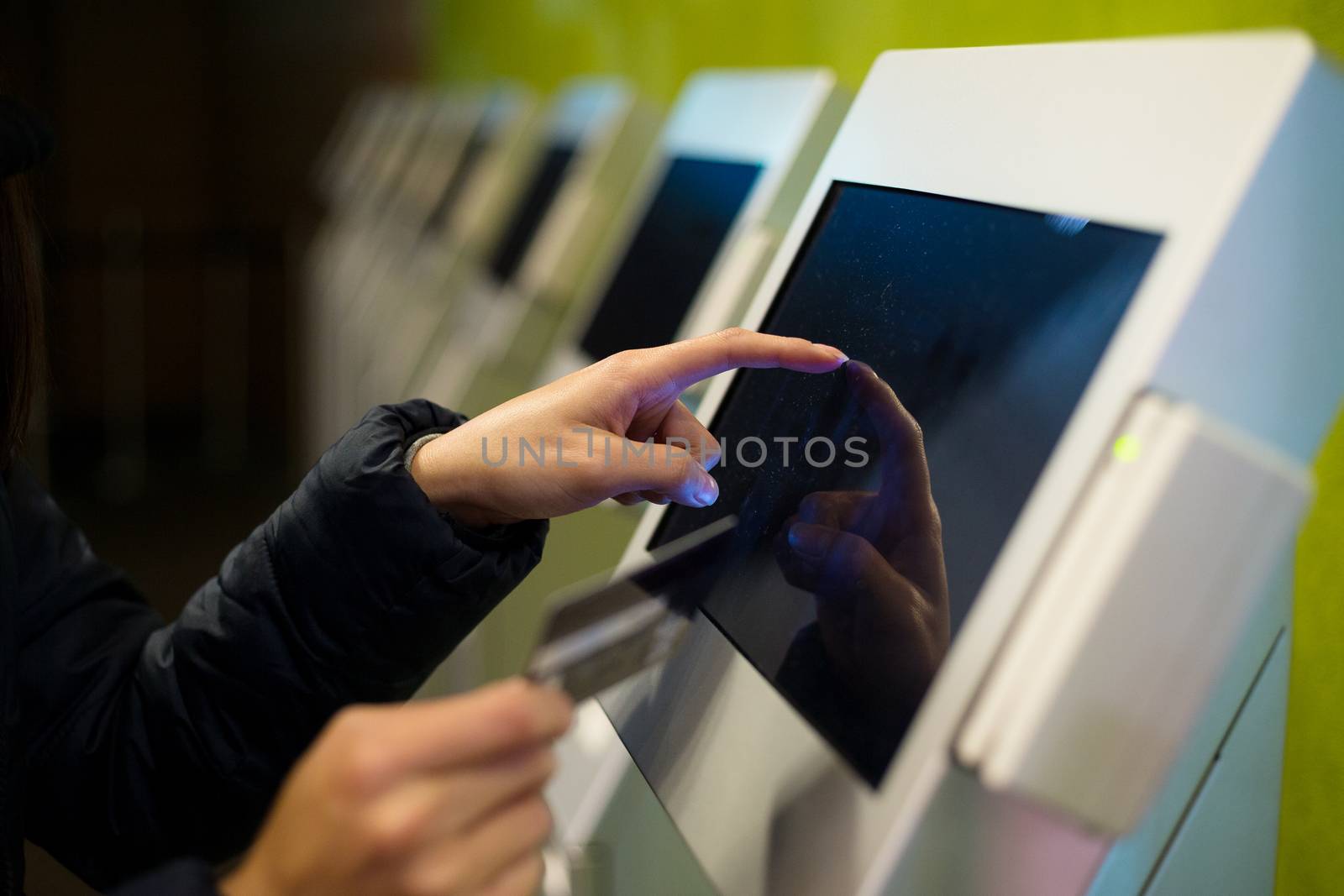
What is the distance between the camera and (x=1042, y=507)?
0.43m

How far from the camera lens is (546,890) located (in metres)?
0.68

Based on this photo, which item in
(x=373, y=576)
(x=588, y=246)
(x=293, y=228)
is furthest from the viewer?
(x=293, y=228)

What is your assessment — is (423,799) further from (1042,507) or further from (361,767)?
(1042,507)

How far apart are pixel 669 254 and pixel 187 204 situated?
428 centimetres

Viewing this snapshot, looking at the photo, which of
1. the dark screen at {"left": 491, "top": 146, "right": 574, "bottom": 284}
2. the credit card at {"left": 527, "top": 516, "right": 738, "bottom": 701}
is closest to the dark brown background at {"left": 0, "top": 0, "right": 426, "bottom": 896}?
the dark screen at {"left": 491, "top": 146, "right": 574, "bottom": 284}

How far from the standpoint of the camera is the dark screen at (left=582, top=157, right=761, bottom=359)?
116cm

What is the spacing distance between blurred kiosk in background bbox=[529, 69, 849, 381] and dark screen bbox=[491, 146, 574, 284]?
49 centimetres

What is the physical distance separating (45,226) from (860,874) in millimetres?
911

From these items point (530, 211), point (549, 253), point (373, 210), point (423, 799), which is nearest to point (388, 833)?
point (423, 799)

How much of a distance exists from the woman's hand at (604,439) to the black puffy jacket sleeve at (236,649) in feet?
0.15

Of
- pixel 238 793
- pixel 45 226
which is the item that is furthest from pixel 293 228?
pixel 238 793

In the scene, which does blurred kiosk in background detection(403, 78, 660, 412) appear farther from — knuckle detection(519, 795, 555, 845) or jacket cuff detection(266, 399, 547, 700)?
knuckle detection(519, 795, 555, 845)

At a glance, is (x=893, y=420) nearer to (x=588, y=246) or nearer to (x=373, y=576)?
(x=373, y=576)

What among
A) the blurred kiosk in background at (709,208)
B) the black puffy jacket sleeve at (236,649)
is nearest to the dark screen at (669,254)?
the blurred kiosk in background at (709,208)
